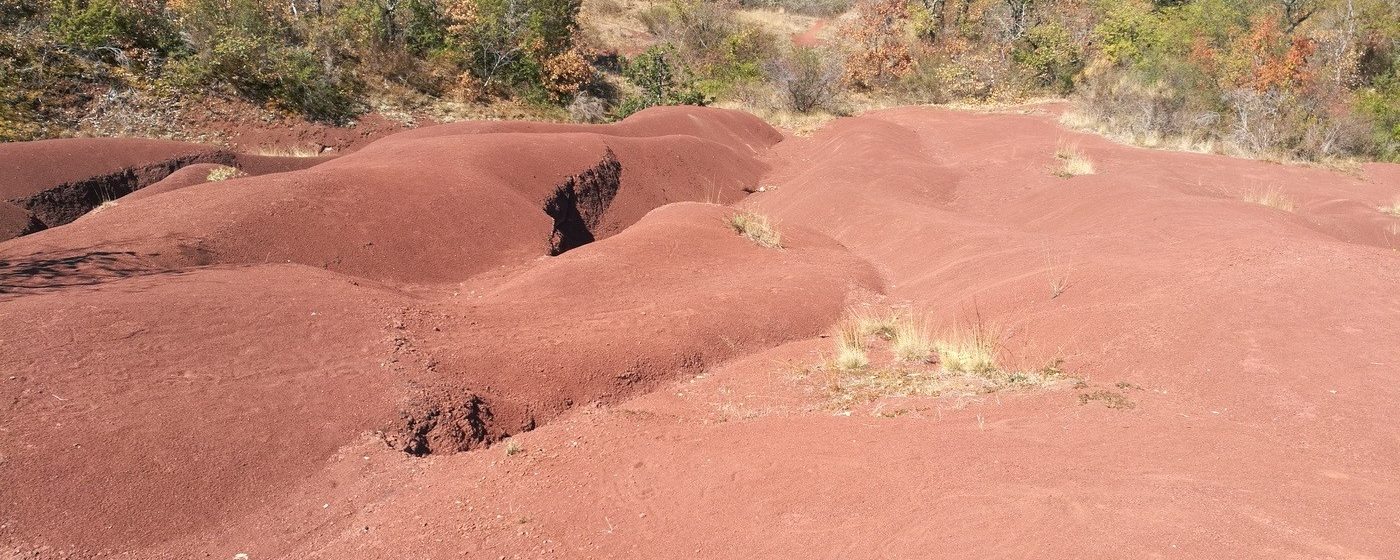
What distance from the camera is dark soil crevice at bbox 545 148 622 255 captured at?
484 inches

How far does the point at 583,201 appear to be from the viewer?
1316 centimetres

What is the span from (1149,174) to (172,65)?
2224 centimetres

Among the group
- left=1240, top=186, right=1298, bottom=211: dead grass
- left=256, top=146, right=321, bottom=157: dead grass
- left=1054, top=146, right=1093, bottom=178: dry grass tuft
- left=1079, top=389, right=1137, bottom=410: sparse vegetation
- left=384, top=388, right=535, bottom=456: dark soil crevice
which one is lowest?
left=1240, top=186, right=1298, bottom=211: dead grass

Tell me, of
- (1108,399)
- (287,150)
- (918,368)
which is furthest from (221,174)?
(1108,399)

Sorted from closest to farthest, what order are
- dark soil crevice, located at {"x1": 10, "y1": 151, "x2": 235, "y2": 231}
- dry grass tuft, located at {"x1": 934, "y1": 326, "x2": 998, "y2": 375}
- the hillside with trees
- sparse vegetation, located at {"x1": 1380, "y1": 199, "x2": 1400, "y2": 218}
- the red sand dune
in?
the red sand dune
dry grass tuft, located at {"x1": 934, "y1": 326, "x2": 998, "y2": 375}
dark soil crevice, located at {"x1": 10, "y1": 151, "x2": 235, "y2": 231}
sparse vegetation, located at {"x1": 1380, "y1": 199, "x2": 1400, "y2": 218}
the hillside with trees

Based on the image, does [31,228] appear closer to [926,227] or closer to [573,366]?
→ [573,366]

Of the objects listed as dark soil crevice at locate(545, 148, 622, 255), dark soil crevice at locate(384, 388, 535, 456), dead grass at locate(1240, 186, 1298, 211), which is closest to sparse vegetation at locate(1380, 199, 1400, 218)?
dead grass at locate(1240, 186, 1298, 211)

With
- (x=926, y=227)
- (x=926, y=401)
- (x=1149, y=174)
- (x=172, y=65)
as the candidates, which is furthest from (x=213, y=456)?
(x=172, y=65)

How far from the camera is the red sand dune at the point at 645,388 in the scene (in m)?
3.66

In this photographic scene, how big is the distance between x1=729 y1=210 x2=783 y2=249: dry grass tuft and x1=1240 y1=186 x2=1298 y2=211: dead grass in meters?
7.37

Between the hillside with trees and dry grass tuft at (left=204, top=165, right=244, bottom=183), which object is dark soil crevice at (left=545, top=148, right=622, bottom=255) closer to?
dry grass tuft at (left=204, top=165, right=244, bottom=183)

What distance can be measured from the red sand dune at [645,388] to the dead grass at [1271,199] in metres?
0.96

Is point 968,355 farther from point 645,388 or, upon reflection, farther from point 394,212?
point 394,212

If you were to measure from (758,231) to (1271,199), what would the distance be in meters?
8.24
